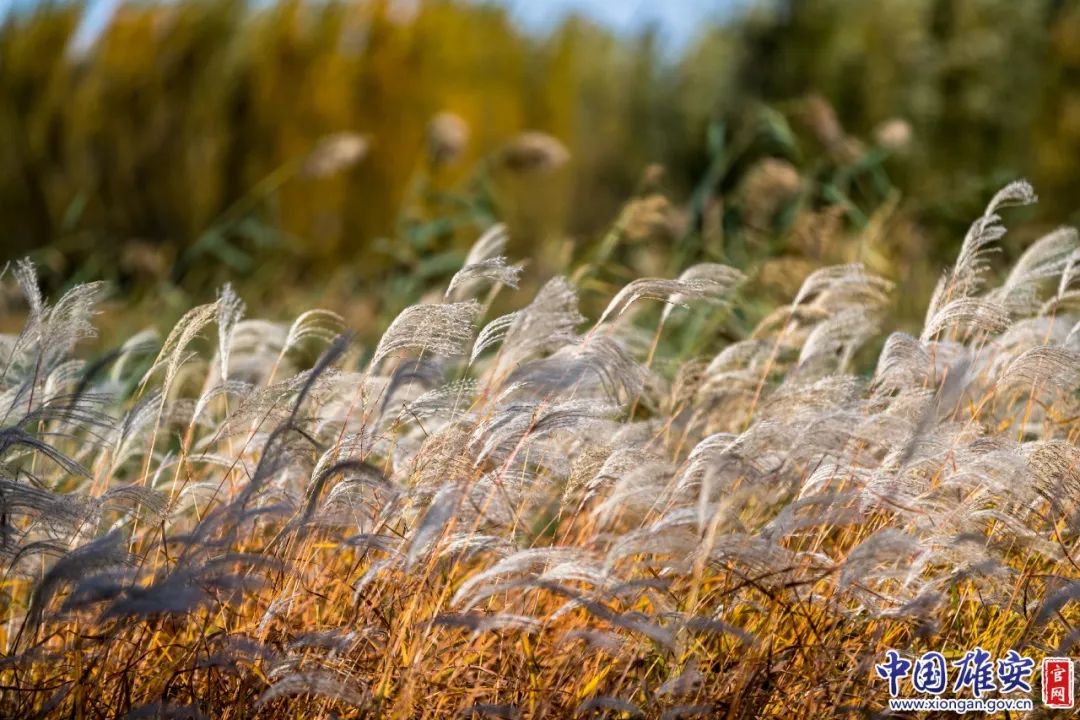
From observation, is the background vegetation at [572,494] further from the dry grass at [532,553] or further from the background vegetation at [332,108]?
the background vegetation at [332,108]

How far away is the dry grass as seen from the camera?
6.61ft

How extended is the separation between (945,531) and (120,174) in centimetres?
692

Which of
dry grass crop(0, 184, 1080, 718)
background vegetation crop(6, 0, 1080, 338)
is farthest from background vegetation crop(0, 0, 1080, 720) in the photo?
background vegetation crop(6, 0, 1080, 338)

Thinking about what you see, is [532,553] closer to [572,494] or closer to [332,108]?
[572,494]

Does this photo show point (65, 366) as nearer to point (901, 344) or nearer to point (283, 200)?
point (901, 344)

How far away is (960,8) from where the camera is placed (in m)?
7.68

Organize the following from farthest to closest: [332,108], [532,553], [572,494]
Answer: [332,108], [572,494], [532,553]

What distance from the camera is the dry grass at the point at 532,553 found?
201cm

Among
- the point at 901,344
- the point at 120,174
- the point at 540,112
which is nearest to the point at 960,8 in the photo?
the point at 540,112

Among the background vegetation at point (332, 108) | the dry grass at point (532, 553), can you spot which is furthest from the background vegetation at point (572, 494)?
the background vegetation at point (332, 108)

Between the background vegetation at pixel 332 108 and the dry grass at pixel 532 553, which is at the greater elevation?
the background vegetation at pixel 332 108

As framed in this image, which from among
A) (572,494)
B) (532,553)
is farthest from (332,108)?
(532,553)

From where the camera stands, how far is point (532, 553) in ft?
6.47

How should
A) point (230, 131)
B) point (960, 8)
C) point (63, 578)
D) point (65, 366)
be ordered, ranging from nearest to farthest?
point (63, 578) → point (65, 366) → point (960, 8) → point (230, 131)
